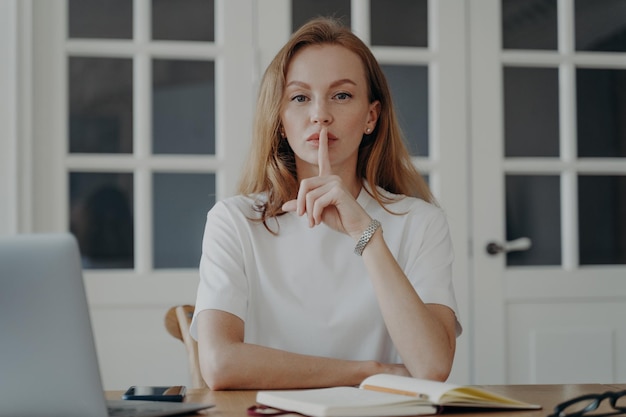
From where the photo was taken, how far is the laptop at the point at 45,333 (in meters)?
1.01

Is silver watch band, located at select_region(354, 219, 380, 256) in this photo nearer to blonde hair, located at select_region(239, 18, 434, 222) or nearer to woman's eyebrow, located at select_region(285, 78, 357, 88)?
blonde hair, located at select_region(239, 18, 434, 222)

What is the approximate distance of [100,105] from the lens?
3.27m

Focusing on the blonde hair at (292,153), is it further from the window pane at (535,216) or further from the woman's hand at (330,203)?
the window pane at (535,216)

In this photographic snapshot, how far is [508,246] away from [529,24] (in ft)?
2.85

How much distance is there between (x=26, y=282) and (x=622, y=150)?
2.99m

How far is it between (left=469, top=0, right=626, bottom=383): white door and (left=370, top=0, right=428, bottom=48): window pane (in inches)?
7.5

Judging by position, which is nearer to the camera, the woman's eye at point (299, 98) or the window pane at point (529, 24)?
the woman's eye at point (299, 98)

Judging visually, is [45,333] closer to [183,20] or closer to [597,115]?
[183,20]

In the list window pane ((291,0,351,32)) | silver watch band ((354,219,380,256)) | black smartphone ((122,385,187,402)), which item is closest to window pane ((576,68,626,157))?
window pane ((291,0,351,32))

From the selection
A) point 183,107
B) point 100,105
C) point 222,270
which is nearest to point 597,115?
point 183,107

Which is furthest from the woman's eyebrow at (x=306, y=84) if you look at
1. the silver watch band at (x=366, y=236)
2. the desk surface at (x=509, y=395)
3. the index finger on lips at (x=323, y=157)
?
the desk surface at (x=509, y=395)

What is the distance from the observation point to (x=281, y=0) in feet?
10.9

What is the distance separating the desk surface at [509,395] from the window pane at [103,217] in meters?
1.72

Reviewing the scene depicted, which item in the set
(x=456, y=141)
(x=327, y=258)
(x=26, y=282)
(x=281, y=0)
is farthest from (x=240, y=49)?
(x=26, y=282)
